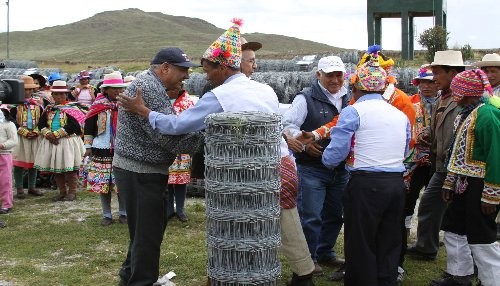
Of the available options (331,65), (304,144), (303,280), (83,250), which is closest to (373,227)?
(303,280)

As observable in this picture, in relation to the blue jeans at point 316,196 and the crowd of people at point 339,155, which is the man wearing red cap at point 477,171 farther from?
the blue jeans at point 316,196

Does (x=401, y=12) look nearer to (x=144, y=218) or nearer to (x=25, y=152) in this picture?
(x=25, y=152)

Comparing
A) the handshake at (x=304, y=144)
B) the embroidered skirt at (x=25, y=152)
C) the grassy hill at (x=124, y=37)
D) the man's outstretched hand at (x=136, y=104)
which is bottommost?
the embroidered skirt at (x=25, y=152)

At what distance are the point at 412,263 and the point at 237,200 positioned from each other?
299 cm

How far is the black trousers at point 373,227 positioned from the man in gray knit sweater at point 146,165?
55.8 inches

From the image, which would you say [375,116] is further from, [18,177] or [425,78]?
[18,177]

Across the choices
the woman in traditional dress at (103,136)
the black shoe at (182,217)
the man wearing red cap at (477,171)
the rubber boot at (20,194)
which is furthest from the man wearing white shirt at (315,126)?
the rubber boot at (20,194)

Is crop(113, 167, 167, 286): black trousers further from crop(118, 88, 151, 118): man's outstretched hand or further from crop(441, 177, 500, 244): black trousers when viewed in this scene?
crop(441, 177, 500, 244): black trousers

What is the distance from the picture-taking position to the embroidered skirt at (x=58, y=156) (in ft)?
30.8

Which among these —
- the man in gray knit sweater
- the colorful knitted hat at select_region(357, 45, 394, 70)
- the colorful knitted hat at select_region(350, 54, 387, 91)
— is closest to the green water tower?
the colorful knitted hat at select_region(357, 45, 394, 70)

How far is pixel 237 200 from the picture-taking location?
4.03 meters

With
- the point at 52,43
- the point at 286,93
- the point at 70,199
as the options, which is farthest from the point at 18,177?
the point at 52,43

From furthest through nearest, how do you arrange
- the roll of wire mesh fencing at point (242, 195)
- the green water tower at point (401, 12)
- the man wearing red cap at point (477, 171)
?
the green water tower at point (401, 12) < the man wearing red cap at point (477, 171) < the roll of wire mesh fencing at point (242, 195)

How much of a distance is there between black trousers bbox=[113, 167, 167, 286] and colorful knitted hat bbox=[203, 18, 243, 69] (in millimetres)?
1038
